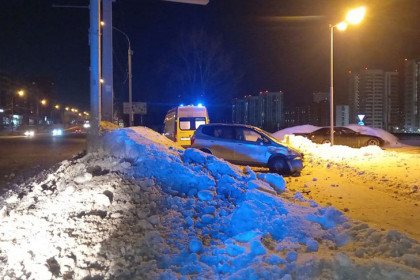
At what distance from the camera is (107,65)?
1802 centimetres

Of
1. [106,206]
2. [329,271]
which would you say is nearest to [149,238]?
[106,206]

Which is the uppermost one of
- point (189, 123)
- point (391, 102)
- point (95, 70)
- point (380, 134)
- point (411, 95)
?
point (411, 95)

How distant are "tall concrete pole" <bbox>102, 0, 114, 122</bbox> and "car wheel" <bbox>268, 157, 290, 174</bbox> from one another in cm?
824

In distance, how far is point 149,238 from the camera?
16.6 ft

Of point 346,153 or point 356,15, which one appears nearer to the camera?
point 356,15

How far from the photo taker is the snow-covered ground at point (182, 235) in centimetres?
450

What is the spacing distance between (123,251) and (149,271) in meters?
0.54

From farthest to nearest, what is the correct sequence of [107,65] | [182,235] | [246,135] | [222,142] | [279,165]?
1. [107,65]
2. [222,142]
3. [246,135]
4. [279,165]
5. [182,235]

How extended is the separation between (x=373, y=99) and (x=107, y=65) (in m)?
41.1

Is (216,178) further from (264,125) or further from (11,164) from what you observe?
(264,125)

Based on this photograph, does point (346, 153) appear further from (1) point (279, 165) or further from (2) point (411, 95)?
(2) point (411, 95)

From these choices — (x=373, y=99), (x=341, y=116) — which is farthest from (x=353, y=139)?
(x=373, y=99)

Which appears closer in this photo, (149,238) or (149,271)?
(149,271)

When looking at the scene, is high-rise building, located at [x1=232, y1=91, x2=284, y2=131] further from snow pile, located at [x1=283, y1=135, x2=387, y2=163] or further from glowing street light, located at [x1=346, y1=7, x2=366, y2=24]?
glowing street light, located at [x1=346, y1=7, x2=366, y2=24]
